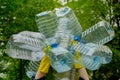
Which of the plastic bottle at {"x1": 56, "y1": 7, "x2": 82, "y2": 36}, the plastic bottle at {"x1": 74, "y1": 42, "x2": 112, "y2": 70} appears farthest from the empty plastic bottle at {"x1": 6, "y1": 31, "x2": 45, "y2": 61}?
the plastic bottle at {"x1": 74, "y1": 42, "x2": 112, "y2": 70}

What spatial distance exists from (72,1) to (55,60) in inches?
184

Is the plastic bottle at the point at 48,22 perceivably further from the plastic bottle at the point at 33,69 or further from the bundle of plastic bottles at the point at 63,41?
the plastic bottle at the point at 33,69

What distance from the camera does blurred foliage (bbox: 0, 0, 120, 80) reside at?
27.5 ft

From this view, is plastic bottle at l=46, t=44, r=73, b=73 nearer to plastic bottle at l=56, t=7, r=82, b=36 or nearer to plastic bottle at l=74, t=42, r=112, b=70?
plastic bottle at l=74, t=42, r=112, b=70

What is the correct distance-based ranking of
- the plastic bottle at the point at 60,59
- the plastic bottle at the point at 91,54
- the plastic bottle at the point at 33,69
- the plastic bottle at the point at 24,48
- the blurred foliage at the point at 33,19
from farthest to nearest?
the blurred foliage at the point at 33,19 < the plastic bottle at the point at 33,69 < the plastic bottle at the point at 24,48 < the plastic bottle at the point at 91,54 < the plastic bottle at the point at 60,59

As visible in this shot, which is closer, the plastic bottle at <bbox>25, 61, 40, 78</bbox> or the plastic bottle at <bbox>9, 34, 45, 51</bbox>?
the plastic bottle at <bbox>9, 34, 45, 51</bbox>

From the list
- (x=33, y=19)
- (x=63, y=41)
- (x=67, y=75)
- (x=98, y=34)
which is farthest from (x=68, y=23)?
(x=33, y=19)

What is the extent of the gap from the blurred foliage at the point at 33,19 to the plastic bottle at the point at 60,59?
111 inches

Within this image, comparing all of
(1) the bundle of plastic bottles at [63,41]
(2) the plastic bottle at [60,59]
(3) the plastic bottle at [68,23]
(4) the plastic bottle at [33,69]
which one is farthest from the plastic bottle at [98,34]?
(4) the plastic bottle at [33,69]

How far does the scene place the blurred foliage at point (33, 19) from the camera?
330 inches

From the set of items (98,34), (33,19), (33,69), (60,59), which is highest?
(60,59)

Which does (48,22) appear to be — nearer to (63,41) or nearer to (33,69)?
(63,41)

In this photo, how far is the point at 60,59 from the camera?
16.2 feet

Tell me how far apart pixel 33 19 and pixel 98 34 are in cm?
308
